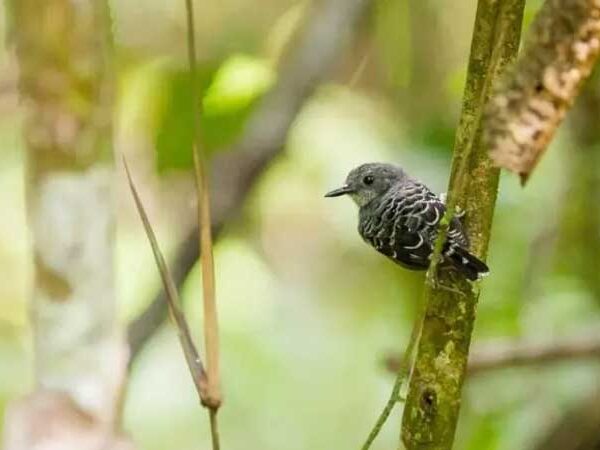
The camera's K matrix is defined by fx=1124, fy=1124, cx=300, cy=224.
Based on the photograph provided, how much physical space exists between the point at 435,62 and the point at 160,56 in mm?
664

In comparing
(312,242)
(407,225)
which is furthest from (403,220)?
(312,242)

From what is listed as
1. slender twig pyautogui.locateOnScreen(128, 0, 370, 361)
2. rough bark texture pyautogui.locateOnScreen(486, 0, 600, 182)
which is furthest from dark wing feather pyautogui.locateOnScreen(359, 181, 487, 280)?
slender twig pyautogui.locateOnScreen(128, 0, 370, 361)

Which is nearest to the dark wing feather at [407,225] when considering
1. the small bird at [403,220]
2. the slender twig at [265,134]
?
the small bird at [403,220]

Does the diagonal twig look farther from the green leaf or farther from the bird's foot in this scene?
the green leaf

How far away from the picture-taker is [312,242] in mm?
3023

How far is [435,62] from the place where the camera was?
2.51 meters

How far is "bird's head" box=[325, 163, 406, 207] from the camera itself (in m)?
1.63

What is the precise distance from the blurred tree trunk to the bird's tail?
56 centimetres

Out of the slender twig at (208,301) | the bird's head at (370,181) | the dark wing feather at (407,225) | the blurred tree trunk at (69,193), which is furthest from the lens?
the bird's head at (370,181)

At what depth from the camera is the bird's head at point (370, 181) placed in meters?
1.63

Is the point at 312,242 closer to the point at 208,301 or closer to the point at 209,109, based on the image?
the point at 209,109

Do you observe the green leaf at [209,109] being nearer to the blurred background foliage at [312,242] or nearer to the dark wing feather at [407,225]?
the blurred background foliage at [312,242]

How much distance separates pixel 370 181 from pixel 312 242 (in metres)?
1.36

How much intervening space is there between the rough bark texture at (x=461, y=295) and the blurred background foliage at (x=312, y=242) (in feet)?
2.99
